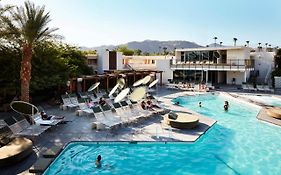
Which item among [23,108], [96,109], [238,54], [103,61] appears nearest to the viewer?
[23,108]

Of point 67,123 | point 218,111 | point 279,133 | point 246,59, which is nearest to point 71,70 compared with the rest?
point 67,123

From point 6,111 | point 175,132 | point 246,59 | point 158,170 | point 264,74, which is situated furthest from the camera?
point 264,74

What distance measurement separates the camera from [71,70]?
25.2 meters

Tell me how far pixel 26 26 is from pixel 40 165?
400 inches

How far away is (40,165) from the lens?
402 inches

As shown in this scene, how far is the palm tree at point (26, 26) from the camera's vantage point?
1684 cm

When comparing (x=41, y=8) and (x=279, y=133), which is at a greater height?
(x=41, y=8)

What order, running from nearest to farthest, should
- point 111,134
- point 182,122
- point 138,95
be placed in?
1. point 111,134
2. point 182,122
3. point 138,95

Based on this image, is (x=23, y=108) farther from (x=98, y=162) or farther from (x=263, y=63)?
(x=263, y=63)

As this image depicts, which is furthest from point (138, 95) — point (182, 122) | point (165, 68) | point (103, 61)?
point (165, 68)

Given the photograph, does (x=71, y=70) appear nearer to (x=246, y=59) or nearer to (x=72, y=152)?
(x=72, y=152)

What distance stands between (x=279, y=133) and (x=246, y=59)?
2134 cm

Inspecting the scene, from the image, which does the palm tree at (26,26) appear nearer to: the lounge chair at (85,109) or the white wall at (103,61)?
the lounge chair at (85,109)

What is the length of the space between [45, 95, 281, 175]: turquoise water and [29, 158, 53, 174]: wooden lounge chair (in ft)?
0.77
